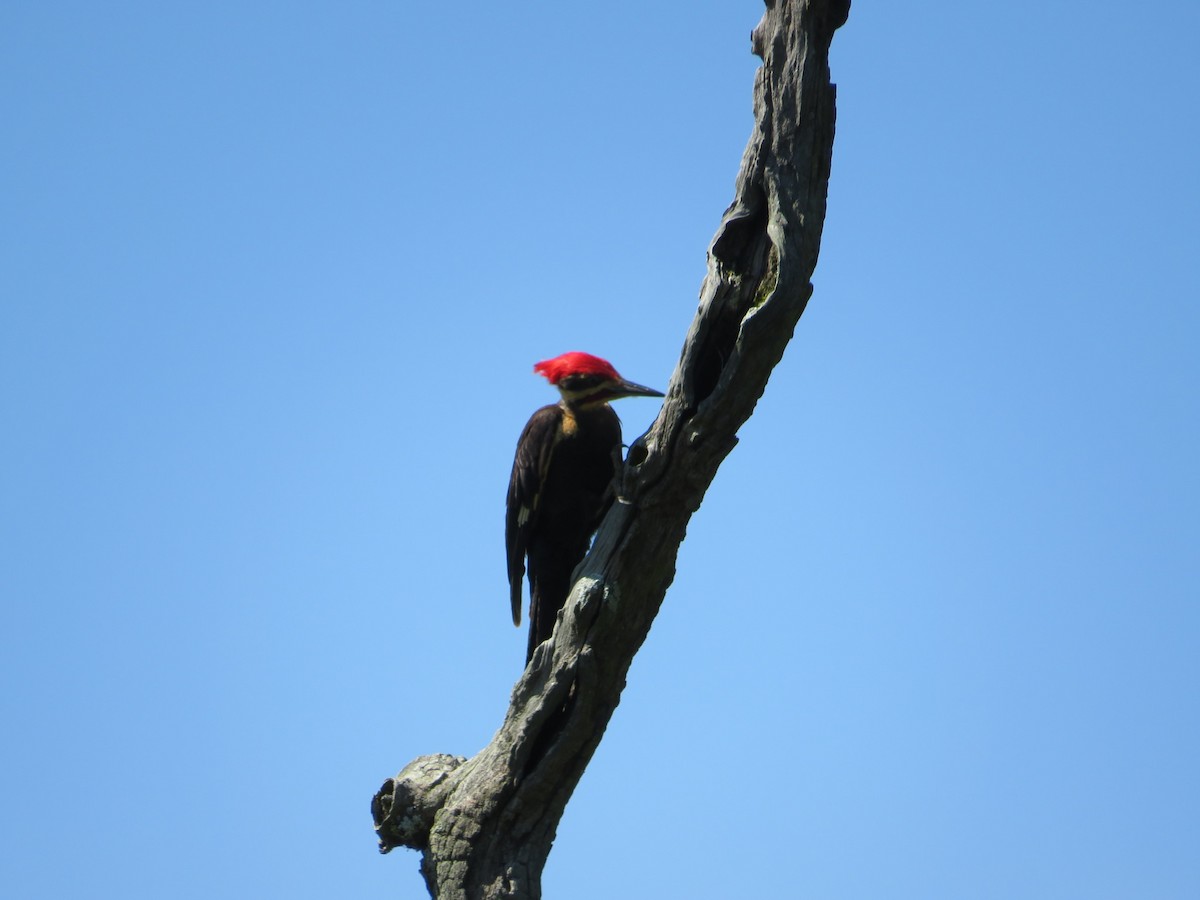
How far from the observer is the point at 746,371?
4141 mm

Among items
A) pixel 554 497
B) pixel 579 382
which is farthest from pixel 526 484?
pixel 579 382

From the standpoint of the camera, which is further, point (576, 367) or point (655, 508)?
point (576, 367)

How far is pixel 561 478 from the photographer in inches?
233

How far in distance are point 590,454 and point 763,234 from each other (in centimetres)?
191

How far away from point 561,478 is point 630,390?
0.58m

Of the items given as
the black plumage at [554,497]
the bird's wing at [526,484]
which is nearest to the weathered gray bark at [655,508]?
the black plumage at [554,497]

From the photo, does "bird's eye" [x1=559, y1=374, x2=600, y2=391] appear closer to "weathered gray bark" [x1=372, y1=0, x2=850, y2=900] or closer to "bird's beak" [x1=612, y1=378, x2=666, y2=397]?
"bird's beak" [x1=612, y1=378, x2=666, y2=397]

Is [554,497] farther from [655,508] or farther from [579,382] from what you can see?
[655,508]

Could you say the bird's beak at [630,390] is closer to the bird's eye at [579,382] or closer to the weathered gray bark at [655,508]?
the bird's eye at [579,382]

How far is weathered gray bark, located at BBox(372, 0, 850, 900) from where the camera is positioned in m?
4.09

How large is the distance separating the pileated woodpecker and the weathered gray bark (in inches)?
46.6

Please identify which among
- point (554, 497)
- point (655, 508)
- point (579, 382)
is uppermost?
point (579, 382)

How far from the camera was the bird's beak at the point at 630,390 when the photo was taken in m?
5.64

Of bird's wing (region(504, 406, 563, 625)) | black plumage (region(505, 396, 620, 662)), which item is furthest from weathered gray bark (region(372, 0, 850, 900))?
bird's wing (region(504, 406, 563, 625))
